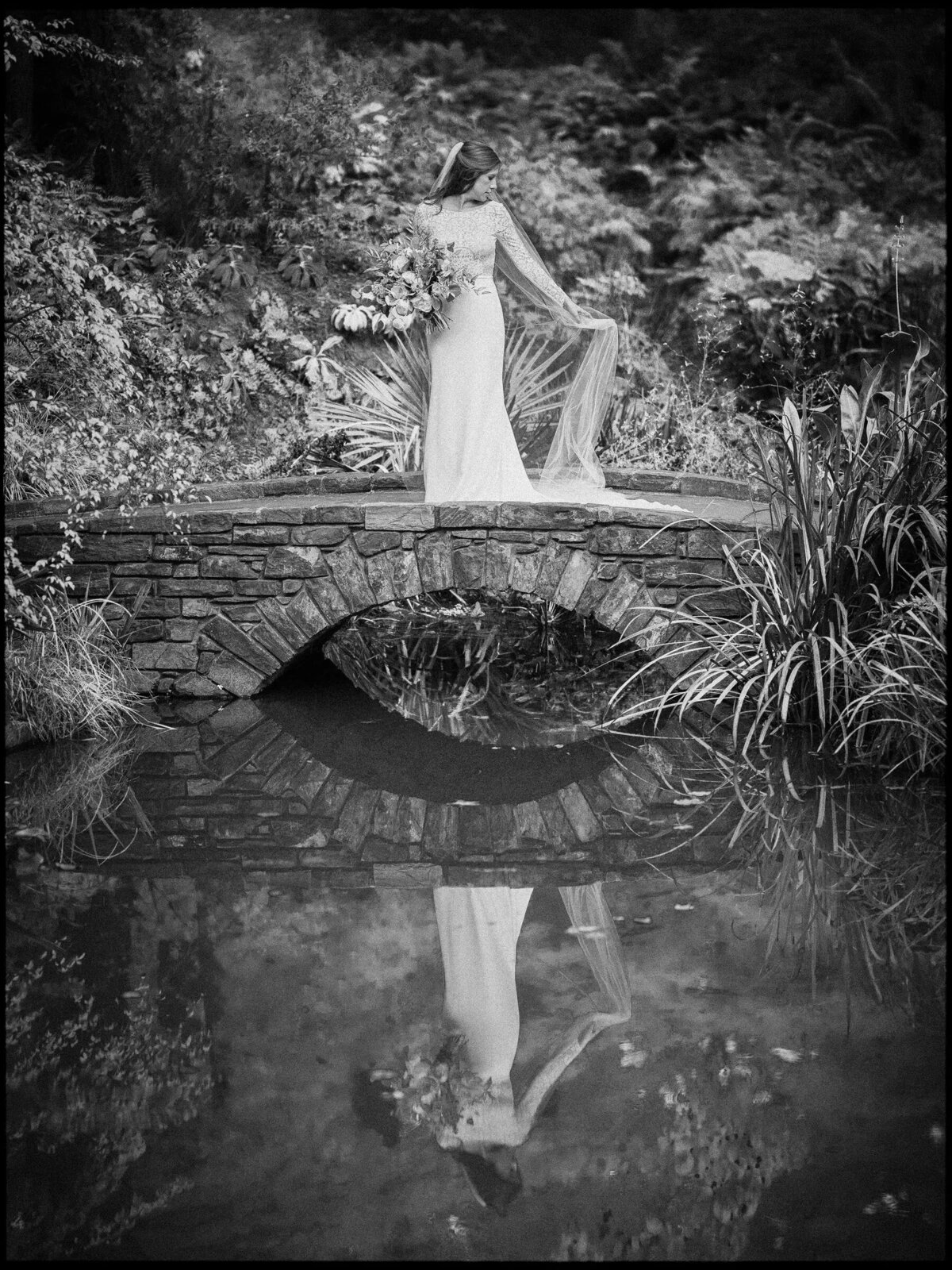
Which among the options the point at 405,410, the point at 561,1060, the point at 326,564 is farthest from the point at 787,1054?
the point at 405,410

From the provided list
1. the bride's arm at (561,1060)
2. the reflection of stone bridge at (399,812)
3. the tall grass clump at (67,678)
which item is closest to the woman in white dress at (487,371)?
the reflection of stone bridge at (399,812)

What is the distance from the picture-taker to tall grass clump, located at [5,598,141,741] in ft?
17.4

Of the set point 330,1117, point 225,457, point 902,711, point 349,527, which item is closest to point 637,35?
point 225,457

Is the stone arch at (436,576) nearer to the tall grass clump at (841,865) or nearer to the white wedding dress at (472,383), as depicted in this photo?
the white wedding dress at (472,383)

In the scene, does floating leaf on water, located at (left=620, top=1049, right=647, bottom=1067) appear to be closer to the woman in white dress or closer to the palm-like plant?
the woman in white dress

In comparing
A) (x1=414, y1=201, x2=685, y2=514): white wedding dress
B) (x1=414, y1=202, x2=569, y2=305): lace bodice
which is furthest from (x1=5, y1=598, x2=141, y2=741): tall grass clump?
(x1=414, y1=202, x2=569, y2=305): lace bodice

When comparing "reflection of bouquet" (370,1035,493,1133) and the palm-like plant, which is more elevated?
the palm-like plant

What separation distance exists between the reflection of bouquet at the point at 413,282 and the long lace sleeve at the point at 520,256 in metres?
0.23

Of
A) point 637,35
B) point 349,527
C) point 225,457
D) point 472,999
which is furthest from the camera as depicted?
point 637,35

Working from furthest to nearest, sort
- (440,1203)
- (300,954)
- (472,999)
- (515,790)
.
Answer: (515,790) < (300,954) < (472,999) < (440,1203)

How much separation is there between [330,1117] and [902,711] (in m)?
3.05

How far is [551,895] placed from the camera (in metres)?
3.59

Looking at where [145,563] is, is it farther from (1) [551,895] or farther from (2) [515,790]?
(1) [551,895]

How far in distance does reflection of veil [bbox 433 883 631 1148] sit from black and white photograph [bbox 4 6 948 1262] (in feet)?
0.05
